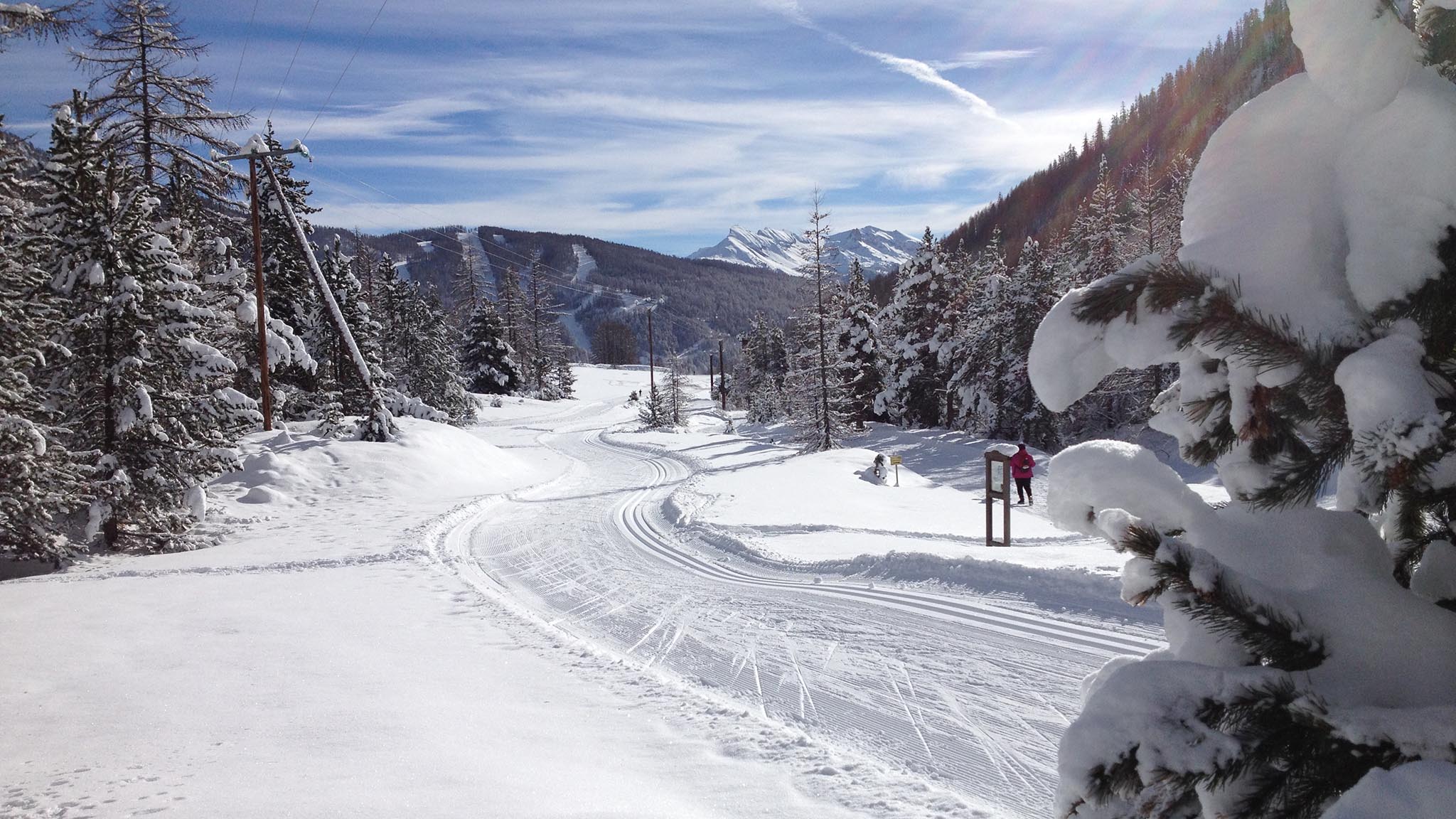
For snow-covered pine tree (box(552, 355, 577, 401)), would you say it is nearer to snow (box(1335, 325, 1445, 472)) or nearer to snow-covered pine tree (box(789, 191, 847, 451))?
snow-covered pine tree (box(789, 191, 847, 451))

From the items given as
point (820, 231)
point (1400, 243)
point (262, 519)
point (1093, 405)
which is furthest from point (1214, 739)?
point (1093, 405)

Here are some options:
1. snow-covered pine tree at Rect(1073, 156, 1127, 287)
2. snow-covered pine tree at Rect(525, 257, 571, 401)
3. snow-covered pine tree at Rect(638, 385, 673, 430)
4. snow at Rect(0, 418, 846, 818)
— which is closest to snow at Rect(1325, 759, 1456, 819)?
snow at Rect(0, 418, 846, 818)

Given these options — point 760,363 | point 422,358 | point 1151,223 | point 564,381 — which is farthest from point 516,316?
point 1151,223

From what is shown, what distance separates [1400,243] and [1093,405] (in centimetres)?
3893

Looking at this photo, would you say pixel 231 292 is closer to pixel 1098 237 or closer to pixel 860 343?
pixel 860 343

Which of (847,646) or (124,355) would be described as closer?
(847,646)

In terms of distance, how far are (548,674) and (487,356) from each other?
58108 mm

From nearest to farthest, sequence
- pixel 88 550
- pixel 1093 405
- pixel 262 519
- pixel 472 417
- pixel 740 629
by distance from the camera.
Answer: pixel 740 629, pixel 88 550, pixel 262 519, pixel 1093 405, pixel 472 417

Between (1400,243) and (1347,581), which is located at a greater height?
(1400,243)

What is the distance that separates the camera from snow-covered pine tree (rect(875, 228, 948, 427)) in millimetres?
40781

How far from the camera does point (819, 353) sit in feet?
106

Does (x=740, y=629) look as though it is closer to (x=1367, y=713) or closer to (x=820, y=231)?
(x=1367, y=713)

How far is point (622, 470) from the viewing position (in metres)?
23.9

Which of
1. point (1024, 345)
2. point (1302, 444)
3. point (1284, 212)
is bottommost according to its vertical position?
point (1302, 444)
